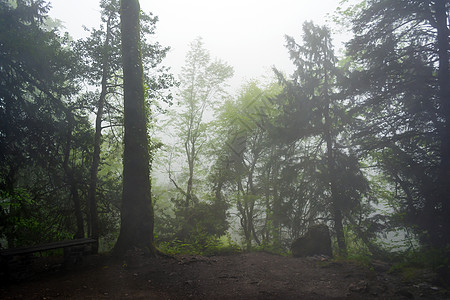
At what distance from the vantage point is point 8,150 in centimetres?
821

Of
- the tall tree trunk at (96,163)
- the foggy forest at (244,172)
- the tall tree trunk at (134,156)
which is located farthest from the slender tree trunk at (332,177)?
the tall tree trunk at (96,163)

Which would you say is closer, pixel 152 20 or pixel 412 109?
pixel 412 109

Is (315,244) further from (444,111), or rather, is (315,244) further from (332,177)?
(444,111)

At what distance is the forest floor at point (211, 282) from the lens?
14.3 ft

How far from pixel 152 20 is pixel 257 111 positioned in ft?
31.7

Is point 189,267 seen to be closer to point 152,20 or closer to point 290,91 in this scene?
point 290,91

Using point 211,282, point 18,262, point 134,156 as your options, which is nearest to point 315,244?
point 211,282

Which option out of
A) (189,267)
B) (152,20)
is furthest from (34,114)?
(189,267)

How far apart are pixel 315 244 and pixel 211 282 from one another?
14.4ft

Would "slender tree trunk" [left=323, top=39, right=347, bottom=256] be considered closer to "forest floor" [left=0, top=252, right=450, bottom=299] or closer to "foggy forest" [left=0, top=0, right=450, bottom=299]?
"foggy forest" [left=0, top=0, right=450, bottom=299]

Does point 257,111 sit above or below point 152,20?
below

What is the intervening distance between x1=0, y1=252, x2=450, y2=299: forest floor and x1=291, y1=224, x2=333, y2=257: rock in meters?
1.41

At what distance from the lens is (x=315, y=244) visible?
806 centimetres

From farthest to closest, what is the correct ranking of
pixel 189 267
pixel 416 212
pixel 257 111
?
pixel 257 111, pixel 416 212, pixel 189 267
